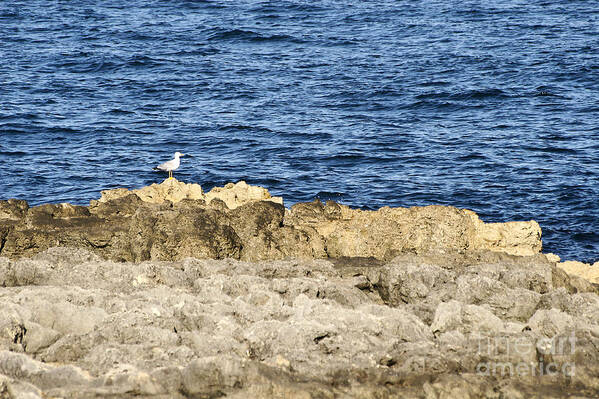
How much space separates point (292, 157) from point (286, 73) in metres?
8.04

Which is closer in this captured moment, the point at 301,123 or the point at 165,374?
the point at 165,374

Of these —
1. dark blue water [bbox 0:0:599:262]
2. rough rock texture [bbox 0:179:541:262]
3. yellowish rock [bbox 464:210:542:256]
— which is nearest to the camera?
rough rock texture [bbox 0:179:541:262]

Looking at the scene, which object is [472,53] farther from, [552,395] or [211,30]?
[552,395]

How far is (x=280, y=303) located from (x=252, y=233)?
2.51 meters

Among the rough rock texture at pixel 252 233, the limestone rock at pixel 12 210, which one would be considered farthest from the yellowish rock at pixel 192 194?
the limestone rock at pixel 12 210

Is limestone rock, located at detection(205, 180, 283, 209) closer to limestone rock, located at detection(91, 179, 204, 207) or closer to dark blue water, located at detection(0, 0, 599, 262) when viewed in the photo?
limestone rock, located at detection(91, 179, 204, 207)

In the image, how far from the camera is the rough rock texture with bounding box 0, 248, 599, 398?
6.48 m

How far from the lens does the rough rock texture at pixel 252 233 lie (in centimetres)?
1082

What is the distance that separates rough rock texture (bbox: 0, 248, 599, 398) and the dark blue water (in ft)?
21.4

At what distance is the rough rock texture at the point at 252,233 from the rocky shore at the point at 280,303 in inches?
0.8

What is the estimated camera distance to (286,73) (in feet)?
94.8

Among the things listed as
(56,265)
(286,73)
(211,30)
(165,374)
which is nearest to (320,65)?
(286,73)

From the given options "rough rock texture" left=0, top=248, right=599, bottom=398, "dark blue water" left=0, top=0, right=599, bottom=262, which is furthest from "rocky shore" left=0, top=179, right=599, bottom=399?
"dark blue water" left=0, top=0, right=599, bottom=262

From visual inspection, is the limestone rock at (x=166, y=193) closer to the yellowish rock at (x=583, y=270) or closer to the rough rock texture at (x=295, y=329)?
the rough rock texture at (x=295, y=329)
